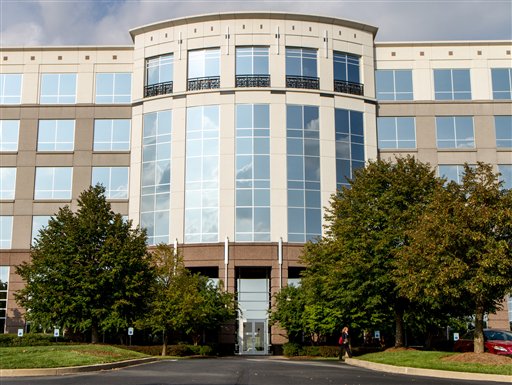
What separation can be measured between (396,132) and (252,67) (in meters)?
12.6

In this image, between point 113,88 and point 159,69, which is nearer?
point 159,69

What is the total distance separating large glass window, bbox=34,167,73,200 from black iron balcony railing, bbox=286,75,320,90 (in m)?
18.4

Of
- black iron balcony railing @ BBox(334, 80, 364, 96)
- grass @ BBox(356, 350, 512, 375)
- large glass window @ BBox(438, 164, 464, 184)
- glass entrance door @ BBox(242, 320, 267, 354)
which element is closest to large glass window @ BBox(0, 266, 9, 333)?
glass entrance door @ BBox(242, 320, 267, 354)

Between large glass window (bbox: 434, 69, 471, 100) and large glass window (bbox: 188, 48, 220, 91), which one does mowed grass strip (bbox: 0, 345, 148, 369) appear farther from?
large glass window (bbox: 434, 69, 471, 100)

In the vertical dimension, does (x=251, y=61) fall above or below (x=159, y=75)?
above

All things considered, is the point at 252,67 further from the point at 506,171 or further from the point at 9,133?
the point at 506,171

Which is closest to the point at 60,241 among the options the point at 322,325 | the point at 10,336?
the point at 10,336

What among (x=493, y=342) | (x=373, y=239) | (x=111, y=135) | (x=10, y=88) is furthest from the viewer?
(x=10, y=88)

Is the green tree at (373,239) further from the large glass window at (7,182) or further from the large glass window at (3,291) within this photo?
the large glass window at (7,182)

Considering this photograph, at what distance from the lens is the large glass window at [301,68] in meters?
51.0

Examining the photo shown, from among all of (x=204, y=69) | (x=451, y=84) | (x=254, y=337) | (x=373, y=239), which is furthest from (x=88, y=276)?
(x=451, y=84)

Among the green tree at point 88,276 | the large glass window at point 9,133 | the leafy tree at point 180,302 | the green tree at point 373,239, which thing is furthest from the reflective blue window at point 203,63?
the green tree at point 373,239

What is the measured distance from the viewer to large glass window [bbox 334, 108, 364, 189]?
164 feet

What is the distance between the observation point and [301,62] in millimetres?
51312
